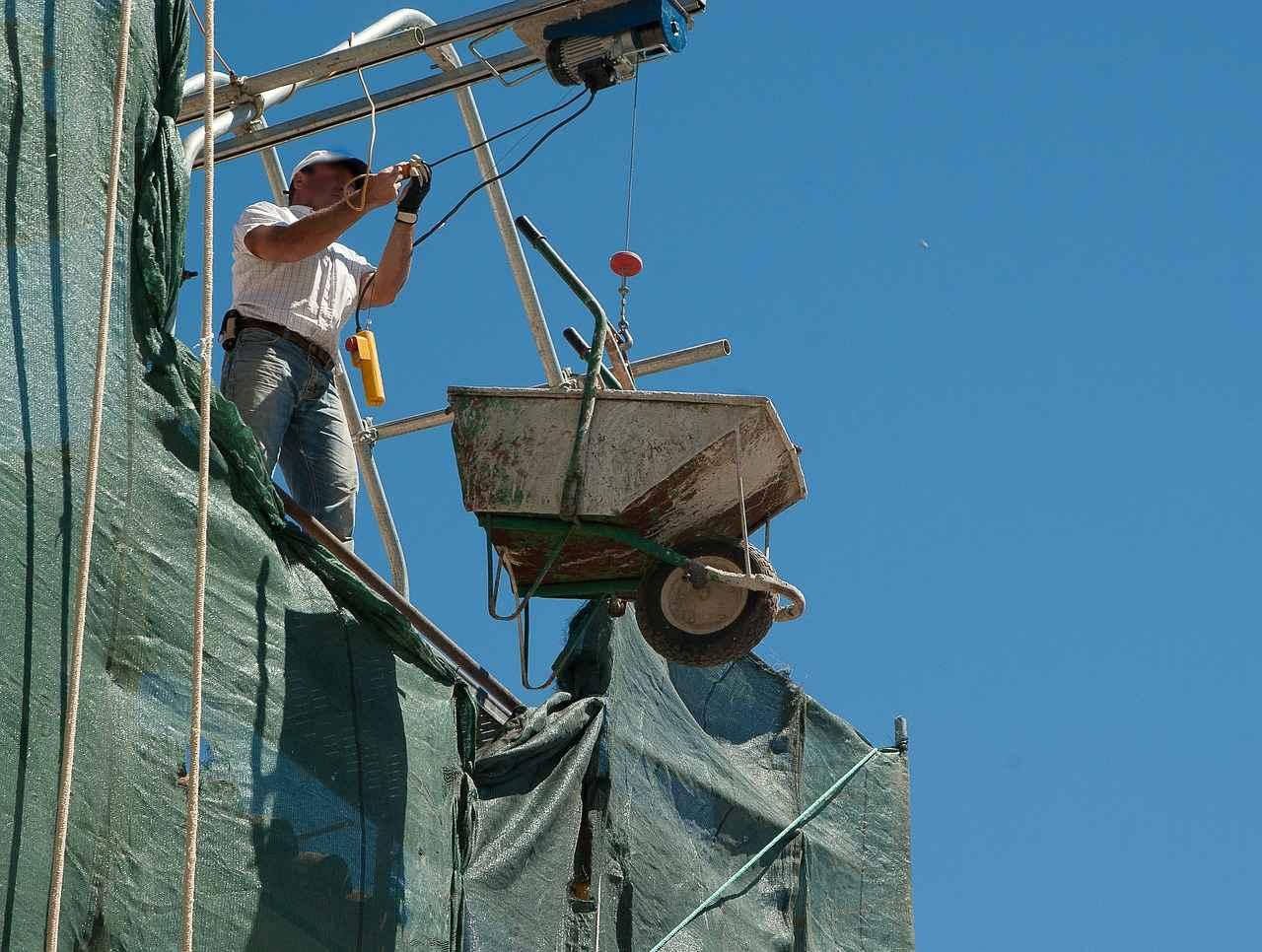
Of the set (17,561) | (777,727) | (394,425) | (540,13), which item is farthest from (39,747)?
(394,425)

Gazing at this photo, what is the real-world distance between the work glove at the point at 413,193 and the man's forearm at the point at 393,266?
0.12 metres

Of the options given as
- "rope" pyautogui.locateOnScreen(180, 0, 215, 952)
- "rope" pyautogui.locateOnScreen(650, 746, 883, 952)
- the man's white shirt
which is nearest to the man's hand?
the man's white shirt

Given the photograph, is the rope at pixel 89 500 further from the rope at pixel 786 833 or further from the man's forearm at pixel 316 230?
the rope at pixel 786 833

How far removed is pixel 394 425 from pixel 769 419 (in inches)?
183

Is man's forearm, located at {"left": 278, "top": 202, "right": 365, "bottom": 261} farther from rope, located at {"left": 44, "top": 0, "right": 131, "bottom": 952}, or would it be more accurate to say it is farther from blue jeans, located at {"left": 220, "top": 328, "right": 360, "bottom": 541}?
rope, located at {"left": 44, "top": 0, "right": 131, "bottom": 952}

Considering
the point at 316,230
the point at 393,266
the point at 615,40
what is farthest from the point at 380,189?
the point at 615,40

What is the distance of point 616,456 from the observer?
7.19 meters

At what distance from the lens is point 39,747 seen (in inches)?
192

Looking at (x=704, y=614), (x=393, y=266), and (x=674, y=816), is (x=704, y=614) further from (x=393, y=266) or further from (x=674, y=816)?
(x=393, y=266)

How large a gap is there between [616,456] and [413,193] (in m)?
1.11

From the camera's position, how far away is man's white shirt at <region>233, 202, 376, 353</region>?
23.4 feet

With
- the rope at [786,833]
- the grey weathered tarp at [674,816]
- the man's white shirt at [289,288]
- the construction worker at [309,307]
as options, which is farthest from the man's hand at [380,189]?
the rope at [786,833]

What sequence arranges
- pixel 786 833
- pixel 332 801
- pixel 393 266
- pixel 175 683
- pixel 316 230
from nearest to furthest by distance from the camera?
pixel 175 683, pixel 332 801, pixel 316 230, pixel 393 266, pixel 786 833

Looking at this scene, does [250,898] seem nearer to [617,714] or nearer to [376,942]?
[376,942]
